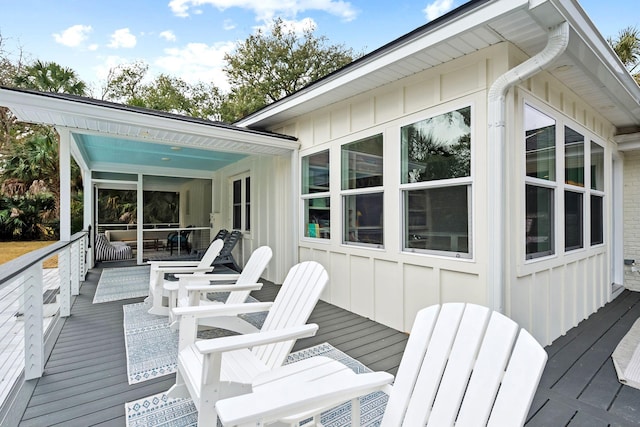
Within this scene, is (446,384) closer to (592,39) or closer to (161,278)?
(592,39)

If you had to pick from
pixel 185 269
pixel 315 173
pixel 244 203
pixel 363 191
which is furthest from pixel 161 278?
pixel 244 203

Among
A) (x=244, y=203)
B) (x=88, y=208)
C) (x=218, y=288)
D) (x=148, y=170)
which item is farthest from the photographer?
(x=148, y=170)

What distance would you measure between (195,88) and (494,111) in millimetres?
17319

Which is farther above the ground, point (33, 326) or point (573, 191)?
point (573, 191)

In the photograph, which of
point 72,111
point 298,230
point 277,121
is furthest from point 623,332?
point 72,111

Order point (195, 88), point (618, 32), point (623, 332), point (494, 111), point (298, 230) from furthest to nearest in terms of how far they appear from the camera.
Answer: point (195, 88), point (618, 32), point (298, 230), point (623, 332), point (494, 111)

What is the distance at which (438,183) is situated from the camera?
3174 millimetres

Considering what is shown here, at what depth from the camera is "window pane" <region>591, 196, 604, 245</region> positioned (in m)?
4.37

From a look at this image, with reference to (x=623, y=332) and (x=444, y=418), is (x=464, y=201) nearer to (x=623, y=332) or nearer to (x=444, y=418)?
(x=444, y=418)

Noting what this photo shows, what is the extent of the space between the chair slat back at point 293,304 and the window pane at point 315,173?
2.29 m

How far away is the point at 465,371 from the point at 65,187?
4.86 m

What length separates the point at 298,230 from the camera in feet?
17.3

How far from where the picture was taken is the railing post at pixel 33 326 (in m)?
2.43

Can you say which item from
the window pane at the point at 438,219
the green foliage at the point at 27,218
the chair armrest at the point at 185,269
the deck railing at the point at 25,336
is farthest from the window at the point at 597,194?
the green foliage at the point at 27,218
